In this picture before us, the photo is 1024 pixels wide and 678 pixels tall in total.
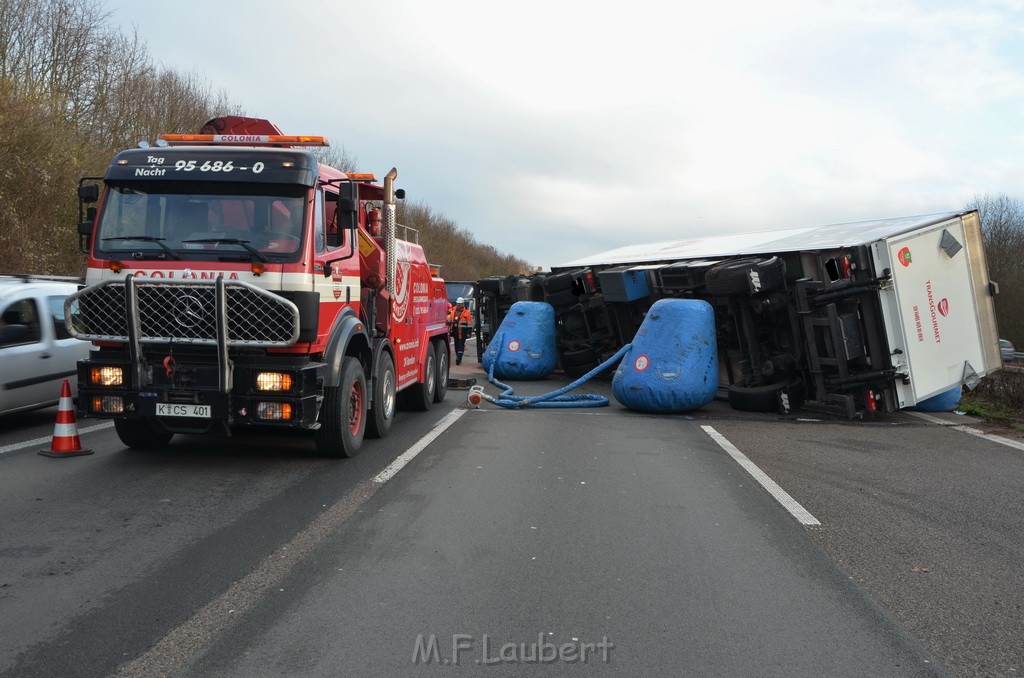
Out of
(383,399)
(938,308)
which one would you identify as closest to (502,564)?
(383,399)

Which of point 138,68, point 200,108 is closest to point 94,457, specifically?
point 138,68

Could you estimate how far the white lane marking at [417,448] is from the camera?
746 centimetres

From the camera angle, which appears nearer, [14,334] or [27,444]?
[27,444]

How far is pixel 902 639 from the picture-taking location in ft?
12.9

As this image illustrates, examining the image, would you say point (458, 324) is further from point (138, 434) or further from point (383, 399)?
point (138, 434)

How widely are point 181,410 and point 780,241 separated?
10489mm

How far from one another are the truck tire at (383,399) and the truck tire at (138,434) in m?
2.15

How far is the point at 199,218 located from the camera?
7387mm

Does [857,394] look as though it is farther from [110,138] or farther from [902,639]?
[110,138]

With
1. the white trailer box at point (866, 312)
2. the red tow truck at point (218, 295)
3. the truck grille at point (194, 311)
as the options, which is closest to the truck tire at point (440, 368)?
the white trailer box at point (866, 312)

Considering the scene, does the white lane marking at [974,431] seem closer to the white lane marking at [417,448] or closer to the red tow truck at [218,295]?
the white lane marking at [417,448]

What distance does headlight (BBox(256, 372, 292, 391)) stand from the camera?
281 inches

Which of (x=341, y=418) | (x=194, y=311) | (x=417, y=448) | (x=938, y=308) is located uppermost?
(x=194, y=311)

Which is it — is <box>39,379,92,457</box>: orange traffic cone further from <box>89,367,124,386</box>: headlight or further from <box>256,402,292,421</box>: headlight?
<box>256,402,292,421</box>: headlight
